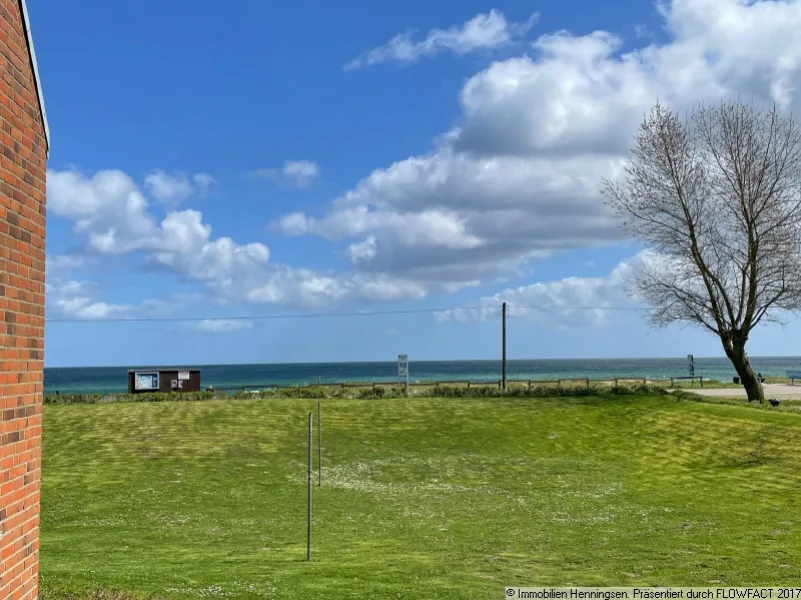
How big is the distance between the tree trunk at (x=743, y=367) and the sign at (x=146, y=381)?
128 feet

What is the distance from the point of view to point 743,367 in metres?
36.6

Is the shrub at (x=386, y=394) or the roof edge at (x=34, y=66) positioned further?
the shrub at (x=386, y=394)

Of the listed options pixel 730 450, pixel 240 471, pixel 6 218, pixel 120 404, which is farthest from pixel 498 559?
pixel 120 404

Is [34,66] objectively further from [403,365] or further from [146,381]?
[146,381]

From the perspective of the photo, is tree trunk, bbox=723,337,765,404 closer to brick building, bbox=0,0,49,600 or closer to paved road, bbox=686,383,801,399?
paved road, bbox=686,383,801,399

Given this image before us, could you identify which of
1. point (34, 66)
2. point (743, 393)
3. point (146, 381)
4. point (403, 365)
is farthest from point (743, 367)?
point (146, 381)

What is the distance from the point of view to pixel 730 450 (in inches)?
1039

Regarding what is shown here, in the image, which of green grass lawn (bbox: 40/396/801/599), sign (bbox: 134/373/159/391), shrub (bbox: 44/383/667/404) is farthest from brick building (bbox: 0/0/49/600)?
sign (bbox: 134/373/159/391)

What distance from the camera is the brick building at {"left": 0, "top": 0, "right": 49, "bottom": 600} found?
5395 mm

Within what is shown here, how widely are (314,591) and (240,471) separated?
1564 cm

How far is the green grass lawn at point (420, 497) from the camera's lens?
11.8 m

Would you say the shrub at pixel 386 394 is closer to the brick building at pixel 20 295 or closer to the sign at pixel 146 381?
the sign at pixel 146 381

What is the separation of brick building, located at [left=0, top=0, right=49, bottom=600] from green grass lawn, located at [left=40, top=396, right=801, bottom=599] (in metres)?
4.48

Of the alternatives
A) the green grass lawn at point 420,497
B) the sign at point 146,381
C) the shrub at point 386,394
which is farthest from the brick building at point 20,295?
the sign at point 146,381
